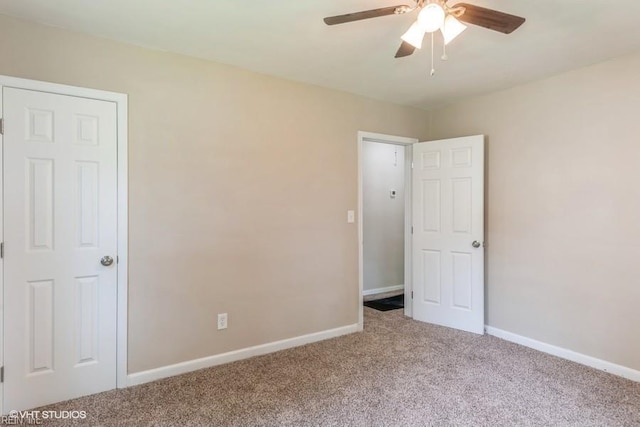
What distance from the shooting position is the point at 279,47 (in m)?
2.55

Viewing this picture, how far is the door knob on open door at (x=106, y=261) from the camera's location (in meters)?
2.41

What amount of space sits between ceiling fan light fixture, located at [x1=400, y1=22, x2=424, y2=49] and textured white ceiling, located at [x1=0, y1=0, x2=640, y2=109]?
0.27 meters

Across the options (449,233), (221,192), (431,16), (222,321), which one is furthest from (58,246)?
(449,233)

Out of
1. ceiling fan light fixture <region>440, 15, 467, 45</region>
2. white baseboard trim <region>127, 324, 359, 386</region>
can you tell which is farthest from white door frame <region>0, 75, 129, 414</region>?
ceiling fan light fixture <region>440, 15, 467, 45</region>

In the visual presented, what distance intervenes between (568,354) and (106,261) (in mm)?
3622

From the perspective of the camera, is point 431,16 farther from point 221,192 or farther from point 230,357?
point 230,357

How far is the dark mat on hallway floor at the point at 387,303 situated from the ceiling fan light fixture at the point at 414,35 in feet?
10.8

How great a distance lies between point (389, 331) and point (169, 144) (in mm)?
2665

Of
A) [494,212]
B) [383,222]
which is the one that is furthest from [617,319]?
[383,222]

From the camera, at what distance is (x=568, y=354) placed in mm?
2973

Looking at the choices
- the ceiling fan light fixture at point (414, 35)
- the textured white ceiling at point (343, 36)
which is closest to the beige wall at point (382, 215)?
the textured white ceiling at point (343, 36)

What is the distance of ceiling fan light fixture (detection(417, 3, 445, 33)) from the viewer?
1.60m

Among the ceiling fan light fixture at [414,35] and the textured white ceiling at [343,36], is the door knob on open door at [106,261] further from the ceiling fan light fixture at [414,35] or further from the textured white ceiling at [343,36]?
the ceiling fan light fixture at [414,35]

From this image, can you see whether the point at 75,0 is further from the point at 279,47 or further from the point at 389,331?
the point at 389,331
